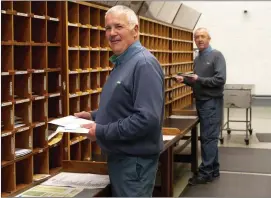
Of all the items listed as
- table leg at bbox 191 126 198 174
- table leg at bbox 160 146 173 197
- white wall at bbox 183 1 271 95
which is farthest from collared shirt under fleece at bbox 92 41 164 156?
white wall at bbox 183 1 271 95

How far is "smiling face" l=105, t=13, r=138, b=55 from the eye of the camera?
2.10 metres

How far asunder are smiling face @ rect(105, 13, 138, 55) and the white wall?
30.6ft

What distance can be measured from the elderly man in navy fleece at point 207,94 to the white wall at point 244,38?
21.8 ft

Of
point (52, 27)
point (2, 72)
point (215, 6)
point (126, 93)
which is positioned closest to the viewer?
point (126, 93)

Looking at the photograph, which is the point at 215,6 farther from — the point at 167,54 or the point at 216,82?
the point at 216,82

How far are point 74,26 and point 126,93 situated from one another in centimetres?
→ 207

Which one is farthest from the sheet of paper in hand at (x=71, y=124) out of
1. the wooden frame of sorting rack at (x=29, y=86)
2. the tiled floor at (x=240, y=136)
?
the tiled floor at (x=240, y=136)

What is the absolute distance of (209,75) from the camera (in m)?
4.77

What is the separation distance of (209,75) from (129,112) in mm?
2812

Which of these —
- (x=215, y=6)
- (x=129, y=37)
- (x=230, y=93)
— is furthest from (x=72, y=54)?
(x=215, y=6)

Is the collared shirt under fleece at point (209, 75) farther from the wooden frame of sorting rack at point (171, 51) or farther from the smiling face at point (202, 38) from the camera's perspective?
the wooden frame of sorting rack at point (171, 51)

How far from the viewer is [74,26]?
3.98 m

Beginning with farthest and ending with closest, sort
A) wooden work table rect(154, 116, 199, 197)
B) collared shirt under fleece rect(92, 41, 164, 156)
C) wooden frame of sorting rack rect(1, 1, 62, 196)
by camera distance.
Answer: wooden work table rect(154, 116, 199, 197), wooden frame of sorting rack rect(1, 1, 62, 196), collared shirt under fleece rect(92, 41, 164, 156)

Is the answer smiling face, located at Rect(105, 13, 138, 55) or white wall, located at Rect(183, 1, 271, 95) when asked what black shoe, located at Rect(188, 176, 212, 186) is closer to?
smiling face, located at Rect(105, 13, 138, 55)
